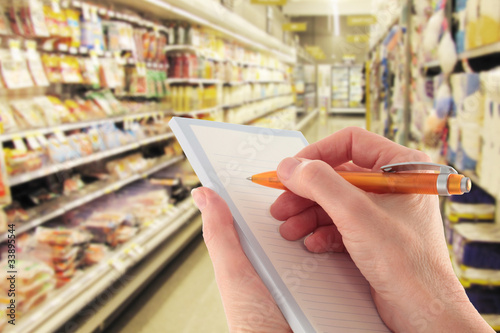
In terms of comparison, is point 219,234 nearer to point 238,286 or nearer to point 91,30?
point 238,286

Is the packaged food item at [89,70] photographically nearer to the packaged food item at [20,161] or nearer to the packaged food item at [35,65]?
the packaged food item at [35,65]

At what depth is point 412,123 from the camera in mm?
2844

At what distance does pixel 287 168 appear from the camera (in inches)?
19.7

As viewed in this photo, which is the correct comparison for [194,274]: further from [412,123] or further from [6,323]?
[412,123]

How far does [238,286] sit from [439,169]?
298 mm

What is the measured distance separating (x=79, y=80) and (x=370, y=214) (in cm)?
264

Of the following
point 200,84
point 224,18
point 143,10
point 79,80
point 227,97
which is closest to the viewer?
point 79,80

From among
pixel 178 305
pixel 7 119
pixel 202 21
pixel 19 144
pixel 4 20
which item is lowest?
pixel 178 305

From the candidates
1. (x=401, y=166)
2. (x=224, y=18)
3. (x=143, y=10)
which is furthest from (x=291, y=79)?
(x=401, y=166)

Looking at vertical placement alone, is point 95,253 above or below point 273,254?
below

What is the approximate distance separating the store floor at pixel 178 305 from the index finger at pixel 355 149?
1.35m

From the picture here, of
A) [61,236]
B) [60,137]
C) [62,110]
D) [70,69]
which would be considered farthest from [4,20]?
[61,236]

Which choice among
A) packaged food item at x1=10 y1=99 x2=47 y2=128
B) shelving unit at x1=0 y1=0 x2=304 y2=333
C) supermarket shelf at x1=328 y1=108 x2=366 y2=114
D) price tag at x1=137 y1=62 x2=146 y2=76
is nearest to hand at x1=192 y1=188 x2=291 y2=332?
shelving unit at x1=0 y1=0 x2=304 y2=333

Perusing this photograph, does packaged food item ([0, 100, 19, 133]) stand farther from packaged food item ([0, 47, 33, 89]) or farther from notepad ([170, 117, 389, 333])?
notepad ([170, 117, 389, 333])
